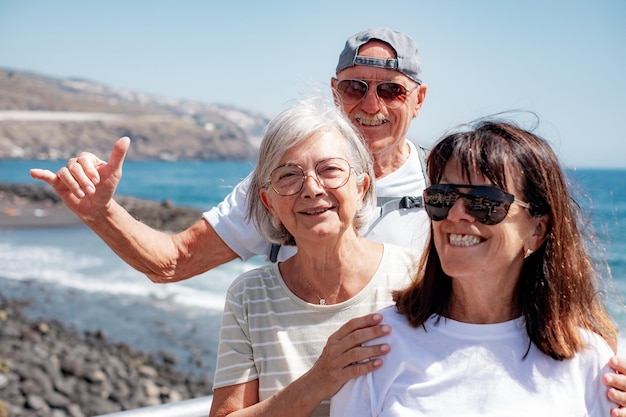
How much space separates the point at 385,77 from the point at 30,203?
4049cm

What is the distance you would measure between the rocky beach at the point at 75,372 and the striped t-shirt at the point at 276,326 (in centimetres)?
726

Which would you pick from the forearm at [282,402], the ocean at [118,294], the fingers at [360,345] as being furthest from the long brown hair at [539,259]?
the ocean at [118,294]

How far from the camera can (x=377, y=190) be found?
9.90 feet

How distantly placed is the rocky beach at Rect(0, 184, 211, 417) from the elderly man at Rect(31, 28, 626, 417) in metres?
6.56

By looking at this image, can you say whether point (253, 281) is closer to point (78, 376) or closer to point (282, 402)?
point (282, 402)

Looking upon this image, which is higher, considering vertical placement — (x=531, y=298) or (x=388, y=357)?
(x=531, y=298)

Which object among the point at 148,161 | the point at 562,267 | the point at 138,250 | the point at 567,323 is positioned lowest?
Result: the point at 148,161

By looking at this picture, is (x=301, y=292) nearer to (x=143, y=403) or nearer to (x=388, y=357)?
(x=388, y=357)

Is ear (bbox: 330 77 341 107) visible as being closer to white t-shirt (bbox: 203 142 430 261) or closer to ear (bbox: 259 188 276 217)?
white t-shirt (bbox: 203 142 430 261)

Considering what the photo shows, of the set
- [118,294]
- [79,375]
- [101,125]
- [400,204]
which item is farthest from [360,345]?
[101,125]

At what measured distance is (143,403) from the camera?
10133 millimetres

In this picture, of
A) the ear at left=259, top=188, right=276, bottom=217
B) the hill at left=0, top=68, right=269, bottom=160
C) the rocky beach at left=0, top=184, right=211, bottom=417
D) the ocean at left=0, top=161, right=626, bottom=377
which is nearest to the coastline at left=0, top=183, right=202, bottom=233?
the ocean at left=0, top=161, right=626, bottom=377

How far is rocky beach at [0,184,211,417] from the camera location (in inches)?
380

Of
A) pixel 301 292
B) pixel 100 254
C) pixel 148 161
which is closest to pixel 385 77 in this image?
pixel 301 292
